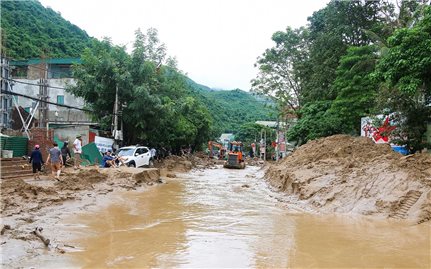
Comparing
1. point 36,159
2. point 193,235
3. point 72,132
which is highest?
point 72,132

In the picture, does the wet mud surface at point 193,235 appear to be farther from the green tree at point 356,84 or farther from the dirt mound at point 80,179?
the green tree at point 356,84

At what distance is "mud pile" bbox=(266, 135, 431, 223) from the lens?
10.9 metres

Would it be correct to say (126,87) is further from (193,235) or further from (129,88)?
(193,235)

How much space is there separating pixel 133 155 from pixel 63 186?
33.4 feet

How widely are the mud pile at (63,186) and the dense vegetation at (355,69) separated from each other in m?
11.0

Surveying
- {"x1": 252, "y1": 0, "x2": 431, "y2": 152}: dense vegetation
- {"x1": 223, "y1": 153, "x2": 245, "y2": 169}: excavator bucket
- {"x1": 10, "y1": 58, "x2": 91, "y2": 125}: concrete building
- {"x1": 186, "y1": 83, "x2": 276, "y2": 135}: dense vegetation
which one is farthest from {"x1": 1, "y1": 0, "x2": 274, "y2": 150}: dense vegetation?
{"x1": 186, "y1": 83, "x2": 276, "y2": 135}: dense vegetation

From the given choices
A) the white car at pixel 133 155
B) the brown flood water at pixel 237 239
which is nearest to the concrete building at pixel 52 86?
the white car at pixel 133 155

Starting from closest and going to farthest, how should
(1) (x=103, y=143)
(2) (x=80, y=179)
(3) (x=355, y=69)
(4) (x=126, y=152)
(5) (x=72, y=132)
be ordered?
(2) (x=80, y=179), (3) (x=355, y=69), (4) (x=126, y=152), (1) (x=103, y=143), (5) (x=72, y=132)

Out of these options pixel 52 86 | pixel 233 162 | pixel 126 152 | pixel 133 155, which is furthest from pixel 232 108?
pixel 133 155

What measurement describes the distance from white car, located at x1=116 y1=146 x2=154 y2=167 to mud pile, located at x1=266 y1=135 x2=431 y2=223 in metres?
9.64

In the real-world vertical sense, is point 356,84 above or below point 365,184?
above

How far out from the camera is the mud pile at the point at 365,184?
427 inches

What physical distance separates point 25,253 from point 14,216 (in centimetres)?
312

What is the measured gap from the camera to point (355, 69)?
70.1 feet
